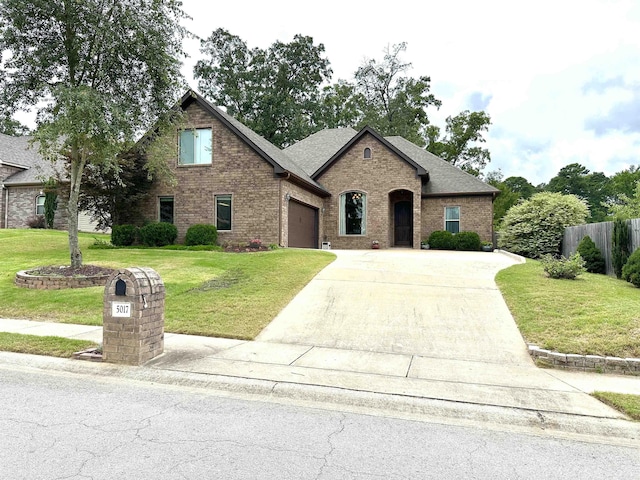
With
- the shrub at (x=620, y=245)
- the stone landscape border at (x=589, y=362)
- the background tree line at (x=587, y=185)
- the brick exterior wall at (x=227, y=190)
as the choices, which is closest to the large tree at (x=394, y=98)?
the background tree line at (x=587, y=185)

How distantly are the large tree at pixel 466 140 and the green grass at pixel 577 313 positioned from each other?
30.2m

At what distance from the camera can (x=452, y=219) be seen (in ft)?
77.6

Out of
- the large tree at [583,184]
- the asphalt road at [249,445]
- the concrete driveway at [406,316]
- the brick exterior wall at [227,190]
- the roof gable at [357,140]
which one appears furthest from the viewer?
the large tree at [583,184]

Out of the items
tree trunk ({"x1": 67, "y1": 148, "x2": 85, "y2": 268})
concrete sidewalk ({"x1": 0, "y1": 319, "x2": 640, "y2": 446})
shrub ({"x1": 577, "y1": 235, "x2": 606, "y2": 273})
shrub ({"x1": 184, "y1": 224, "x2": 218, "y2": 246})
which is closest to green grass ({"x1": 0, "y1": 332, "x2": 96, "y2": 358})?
concrete sidewalk ({"x1": 0, "y1": 319, "x2": 640, "y2": 446})

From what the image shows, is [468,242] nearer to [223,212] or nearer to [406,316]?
[223,212]

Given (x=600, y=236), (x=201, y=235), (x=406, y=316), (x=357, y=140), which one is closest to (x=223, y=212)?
(x=201, y=235)

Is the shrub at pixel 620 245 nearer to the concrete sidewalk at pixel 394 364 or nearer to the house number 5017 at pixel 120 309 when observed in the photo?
the concrete sidewalk at pixel 394 364

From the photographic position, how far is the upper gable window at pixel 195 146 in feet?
62.8

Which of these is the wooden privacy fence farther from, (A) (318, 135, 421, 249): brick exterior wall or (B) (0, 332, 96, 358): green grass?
(B) (0, 332, 96, 358): green grass

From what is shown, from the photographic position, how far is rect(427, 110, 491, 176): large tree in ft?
126

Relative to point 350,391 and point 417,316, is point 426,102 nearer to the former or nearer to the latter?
point 417,316

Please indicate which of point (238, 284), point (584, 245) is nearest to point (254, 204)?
point (238, 284)

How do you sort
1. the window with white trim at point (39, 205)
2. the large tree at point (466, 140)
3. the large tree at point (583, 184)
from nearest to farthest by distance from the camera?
the window with white trim at point (39, 205), the large tree at point (466, 140), the large tree at point (583, 184)

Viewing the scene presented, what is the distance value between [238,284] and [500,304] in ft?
20.3
